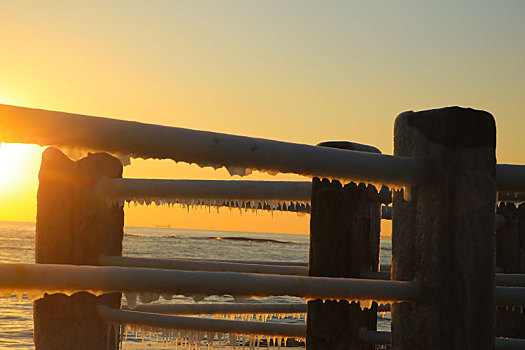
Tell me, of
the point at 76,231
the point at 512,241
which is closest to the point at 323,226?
the point at 76,231

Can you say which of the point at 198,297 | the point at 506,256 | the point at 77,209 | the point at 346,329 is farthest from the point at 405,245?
the point at 506,256

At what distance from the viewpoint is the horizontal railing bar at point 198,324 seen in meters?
2.67

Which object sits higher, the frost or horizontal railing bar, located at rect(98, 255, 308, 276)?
the frost

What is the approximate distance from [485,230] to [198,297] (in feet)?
2.71

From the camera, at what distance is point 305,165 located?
1.54 metres

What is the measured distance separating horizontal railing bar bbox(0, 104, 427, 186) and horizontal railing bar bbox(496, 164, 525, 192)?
29 centimetres

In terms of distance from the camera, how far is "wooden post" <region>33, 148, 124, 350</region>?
265 cm

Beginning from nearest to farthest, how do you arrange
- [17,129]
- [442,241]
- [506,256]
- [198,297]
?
[17,129], [198,297], [442,241], [506,256]

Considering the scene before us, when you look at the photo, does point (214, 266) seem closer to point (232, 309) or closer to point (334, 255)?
point (334, 255)

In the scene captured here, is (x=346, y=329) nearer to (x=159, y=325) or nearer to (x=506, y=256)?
(x=159, y=325)

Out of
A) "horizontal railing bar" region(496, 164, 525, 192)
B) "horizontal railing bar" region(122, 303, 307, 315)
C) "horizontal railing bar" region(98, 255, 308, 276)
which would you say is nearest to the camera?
"horizontal railing bar" region(496, 164, 525, 192)

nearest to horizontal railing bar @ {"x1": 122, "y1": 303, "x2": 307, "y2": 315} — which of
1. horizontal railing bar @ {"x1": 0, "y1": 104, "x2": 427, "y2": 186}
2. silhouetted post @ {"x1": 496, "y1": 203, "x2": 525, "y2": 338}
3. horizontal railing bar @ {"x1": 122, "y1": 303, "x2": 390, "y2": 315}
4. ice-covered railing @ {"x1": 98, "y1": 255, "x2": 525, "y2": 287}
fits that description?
horizontal railing bar @ {"x1": 122, "y1": 303, "x2": 390, "y2": 315}

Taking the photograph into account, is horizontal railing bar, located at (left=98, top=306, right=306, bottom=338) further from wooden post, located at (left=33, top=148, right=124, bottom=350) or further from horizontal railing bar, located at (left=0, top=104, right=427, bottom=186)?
horizontal railing bar, located at (left=0, top=104, right=427, bottom=186)

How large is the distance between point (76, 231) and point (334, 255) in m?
1.17
